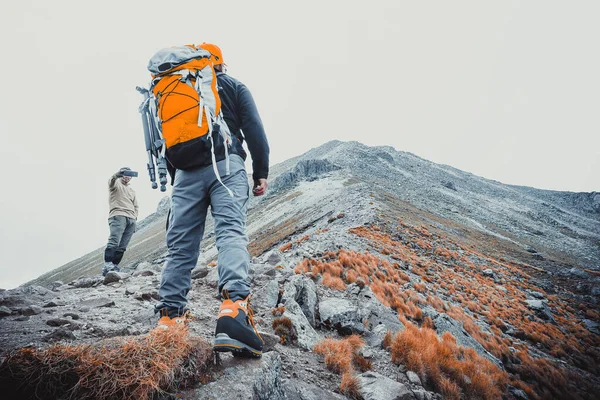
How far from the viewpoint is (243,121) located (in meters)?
2.71

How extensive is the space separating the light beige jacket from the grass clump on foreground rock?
19.6 ft

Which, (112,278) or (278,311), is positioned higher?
(112,278)

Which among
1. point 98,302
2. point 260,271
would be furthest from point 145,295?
point 260,271

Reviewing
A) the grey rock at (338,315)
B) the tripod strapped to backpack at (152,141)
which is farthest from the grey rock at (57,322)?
the grey rock at (338,315)

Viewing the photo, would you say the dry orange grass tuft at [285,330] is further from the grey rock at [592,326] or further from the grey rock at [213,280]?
the grey rock at [592,326]

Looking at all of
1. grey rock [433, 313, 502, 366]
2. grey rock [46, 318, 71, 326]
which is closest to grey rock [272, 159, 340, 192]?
grey rock [433, 313, 502, 366]

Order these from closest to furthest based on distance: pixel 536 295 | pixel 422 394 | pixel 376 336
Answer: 1. pixel 422 394
2. pixel 376 336
3. pixel 536 295

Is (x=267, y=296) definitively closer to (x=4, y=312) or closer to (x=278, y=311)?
(x=278, y=311)

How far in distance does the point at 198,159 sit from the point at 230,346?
1.51 m

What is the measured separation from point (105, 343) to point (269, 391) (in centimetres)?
113

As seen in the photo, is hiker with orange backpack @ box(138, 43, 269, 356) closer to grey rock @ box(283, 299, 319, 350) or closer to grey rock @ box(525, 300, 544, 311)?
grey rock @ box(283, 299, 319, 350)

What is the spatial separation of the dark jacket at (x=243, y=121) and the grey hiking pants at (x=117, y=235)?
191 inches

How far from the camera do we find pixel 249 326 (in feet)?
6.64

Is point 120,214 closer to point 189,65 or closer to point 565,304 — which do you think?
point 189,65
